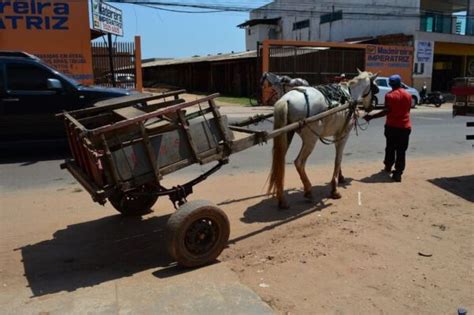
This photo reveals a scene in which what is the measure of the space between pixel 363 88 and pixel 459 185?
7.26 ft

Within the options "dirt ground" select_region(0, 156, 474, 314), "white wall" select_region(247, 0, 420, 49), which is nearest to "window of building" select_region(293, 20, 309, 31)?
"white wall" select_region(247, 0, 420, 49)

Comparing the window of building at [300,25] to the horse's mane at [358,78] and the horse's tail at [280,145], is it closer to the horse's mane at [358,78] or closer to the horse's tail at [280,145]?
the horse's mane at [358,78]

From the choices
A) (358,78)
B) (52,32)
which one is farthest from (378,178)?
(52,32)

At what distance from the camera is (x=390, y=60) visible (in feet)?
96.9

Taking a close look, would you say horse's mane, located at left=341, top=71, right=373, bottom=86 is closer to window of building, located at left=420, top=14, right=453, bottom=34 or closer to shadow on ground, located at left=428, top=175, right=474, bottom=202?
shadow on ground, located at left=428, top=175, right=474, bottom=202

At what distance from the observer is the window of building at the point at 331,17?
3859 cm

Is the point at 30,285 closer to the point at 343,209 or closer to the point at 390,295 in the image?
the point at 390,295

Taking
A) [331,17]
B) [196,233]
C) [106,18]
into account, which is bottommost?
[196,233]

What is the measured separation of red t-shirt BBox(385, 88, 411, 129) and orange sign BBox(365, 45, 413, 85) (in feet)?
71.1

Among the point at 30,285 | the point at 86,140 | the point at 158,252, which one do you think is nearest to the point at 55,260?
the point at 30,285

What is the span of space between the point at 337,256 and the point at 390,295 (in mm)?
851

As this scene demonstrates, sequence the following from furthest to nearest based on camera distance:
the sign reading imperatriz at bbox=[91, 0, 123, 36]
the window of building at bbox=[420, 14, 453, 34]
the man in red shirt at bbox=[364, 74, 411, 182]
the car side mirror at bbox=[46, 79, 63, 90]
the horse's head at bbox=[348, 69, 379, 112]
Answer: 1. the window of building at bbox=[420, 14, 453, 34]
2. the sign reading imperatriz at bbox=[91, 0, 123, 36]
3. the car side mirror at bbox=[46, 79, 63, 90]
4. the man in red shirt at bbox=[364, 74, 411, 182]
5. the horse's head at bbox=[348, 69, 379, 112]

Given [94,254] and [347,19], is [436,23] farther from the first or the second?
[94,254]

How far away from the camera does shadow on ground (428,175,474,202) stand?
7.06m
